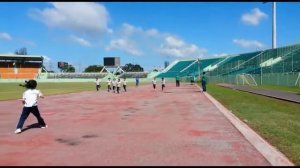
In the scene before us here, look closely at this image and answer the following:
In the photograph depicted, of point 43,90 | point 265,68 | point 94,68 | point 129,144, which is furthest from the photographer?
point 94,68

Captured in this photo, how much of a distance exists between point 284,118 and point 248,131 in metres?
3.71

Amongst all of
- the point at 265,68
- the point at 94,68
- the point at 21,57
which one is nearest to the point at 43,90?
the point at 265,68

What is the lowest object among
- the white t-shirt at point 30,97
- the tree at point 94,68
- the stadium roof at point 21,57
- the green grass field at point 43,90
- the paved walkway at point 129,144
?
the green grass field at point 43,90

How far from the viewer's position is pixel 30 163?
687cm

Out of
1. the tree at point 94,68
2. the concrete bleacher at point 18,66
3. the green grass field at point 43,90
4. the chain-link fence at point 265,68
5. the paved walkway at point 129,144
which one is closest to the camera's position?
the paved walkway at point 129,144

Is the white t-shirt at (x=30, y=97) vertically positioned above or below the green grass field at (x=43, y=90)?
above

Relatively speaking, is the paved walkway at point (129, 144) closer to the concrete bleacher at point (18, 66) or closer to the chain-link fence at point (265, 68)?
the chain-link fence at point (265, 68)

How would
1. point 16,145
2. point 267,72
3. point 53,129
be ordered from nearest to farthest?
point 16,145
point 53,129
point 267,72

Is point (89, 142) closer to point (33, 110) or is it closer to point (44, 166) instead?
point (44, 166)

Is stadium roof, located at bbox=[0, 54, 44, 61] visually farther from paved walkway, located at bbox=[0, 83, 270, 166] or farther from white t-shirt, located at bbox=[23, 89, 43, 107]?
white t-shirt, located at bbox=[23, 89, 43, 107]

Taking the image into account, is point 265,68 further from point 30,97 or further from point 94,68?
point 94,68

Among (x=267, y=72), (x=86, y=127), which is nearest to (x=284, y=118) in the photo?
(x=86, y=127)

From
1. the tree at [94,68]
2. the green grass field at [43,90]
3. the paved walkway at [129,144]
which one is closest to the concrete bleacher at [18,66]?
the tree at [94,68]

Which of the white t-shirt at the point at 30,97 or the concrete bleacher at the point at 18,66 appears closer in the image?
the white t-shirt at the point at 30,97
